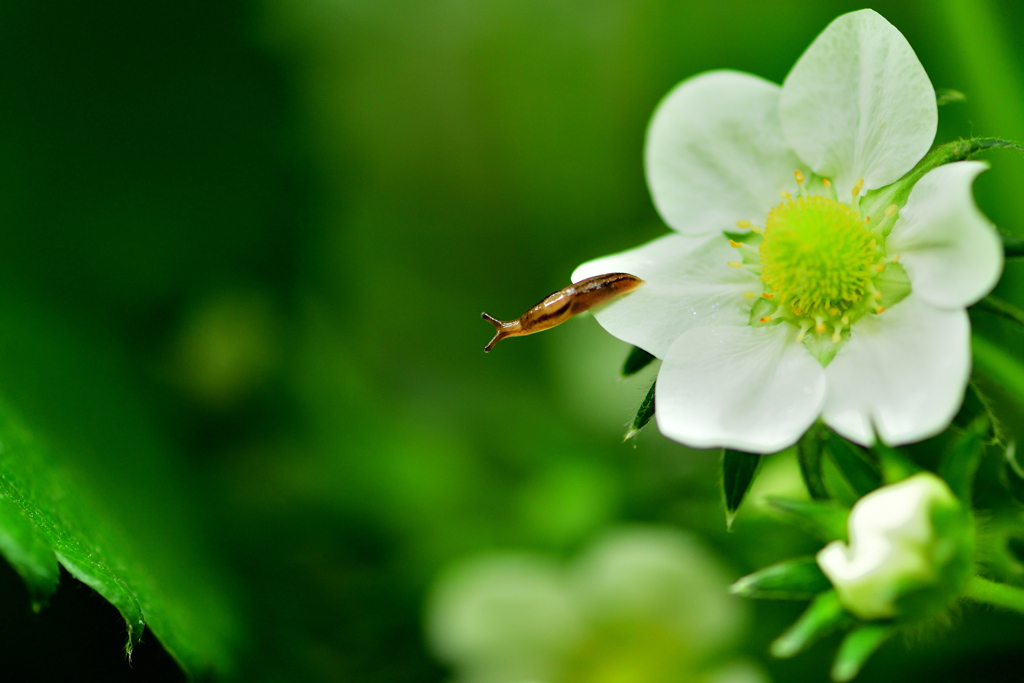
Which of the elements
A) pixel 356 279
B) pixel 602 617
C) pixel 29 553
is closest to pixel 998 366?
pixel 602 617

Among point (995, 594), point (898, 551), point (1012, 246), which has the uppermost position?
point (1012, 246)

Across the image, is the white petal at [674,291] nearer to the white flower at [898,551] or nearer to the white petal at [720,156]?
the white petal at [720,156]

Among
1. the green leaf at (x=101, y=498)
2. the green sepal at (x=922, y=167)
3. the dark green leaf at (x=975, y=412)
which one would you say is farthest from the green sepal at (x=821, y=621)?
the green leaf at (x=101, y=498)

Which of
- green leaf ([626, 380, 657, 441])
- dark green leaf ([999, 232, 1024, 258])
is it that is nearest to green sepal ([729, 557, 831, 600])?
green leaf ([626, 380, 657, 441])

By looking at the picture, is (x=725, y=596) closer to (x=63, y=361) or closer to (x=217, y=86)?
(x=63, y=361)

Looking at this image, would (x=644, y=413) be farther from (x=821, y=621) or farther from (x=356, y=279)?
(x=356, y=279)

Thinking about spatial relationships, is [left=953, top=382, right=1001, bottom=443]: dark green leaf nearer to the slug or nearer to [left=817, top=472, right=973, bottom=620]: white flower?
[left=817, top=472, right=973, bottom=620]: white flower
